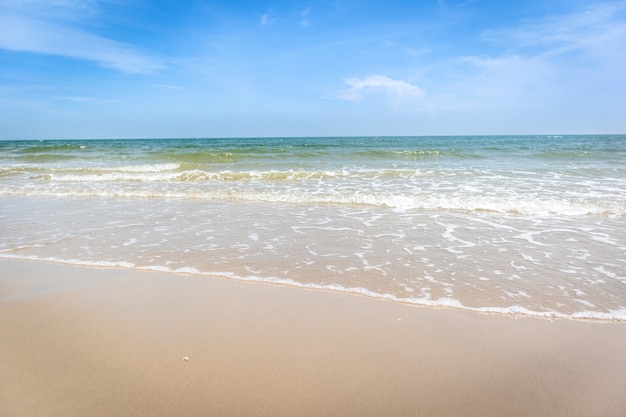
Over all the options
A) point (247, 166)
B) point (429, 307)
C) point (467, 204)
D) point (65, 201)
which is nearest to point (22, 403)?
point (429, 307)

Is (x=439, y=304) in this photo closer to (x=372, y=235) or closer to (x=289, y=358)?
(x=289, y=358)

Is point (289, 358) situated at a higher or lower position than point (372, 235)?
lower

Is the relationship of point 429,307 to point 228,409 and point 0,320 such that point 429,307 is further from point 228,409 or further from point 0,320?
point 0,320

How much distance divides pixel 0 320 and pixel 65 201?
789 centimetres

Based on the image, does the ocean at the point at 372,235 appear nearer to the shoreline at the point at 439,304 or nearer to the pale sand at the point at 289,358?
the shoreline at the point at 439,304

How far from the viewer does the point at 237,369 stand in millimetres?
2639

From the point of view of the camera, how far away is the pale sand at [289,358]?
2295 millimetres

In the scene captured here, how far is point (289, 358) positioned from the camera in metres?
2.79

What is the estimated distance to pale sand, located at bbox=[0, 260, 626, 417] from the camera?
2295 millimetres

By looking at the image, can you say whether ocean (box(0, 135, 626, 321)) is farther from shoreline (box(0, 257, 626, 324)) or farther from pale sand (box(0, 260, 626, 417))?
pale sand (box(0, 260, 626, 417))

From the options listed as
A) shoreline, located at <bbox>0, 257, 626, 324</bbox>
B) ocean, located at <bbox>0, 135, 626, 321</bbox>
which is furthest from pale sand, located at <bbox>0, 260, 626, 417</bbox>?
ocean, located at <bbox>0, 135, 626, 321</bbox>

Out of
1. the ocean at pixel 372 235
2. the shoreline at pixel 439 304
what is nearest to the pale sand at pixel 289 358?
the shoreline at pixel 439 304

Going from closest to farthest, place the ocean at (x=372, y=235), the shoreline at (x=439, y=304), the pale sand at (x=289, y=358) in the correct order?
the pale sand at (x=289, y=358) → the shoreline at (x=439, y=304) → the ocean at (x=372, y=235)

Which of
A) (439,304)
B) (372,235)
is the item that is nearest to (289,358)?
(439,304)
